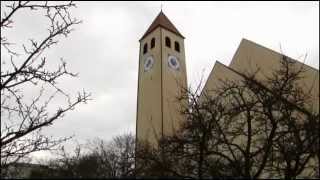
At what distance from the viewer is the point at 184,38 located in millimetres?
39031

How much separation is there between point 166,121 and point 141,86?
587 centimetres

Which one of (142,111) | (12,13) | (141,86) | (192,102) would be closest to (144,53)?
(141,86)

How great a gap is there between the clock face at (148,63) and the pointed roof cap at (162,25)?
3346mm

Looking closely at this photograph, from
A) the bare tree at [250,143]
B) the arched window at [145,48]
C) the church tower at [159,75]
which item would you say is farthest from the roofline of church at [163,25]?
the bare tree at [250,143]

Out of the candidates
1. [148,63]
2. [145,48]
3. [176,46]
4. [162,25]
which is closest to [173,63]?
[148,63]

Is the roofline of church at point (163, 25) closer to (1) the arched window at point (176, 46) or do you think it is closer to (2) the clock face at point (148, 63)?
(1) the arched window at point (176, 46)

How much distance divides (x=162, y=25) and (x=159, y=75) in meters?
5.95

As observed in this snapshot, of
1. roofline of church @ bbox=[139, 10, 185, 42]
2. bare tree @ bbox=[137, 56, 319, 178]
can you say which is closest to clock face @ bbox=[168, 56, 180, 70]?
roofline of church @ bbox=[139, 10, 185, 42]

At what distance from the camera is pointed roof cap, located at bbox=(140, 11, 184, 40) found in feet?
123

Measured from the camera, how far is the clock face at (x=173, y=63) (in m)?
35.2

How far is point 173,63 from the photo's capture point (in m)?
35.6

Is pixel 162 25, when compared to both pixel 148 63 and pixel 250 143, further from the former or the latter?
pixel 250 143

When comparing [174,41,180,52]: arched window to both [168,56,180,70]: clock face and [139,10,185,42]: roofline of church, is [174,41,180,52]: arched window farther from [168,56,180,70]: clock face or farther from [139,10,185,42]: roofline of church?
[168,56,180,70]: clock face

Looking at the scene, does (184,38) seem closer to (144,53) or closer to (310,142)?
(144,53)
